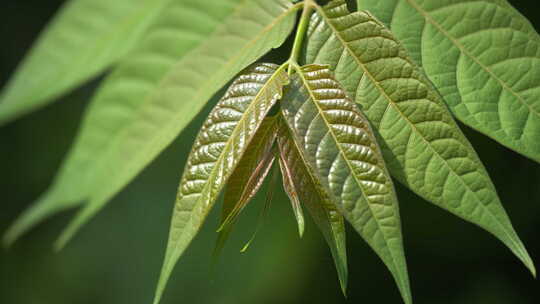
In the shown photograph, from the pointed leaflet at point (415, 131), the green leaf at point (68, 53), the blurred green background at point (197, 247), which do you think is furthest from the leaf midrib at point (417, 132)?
the blurred green background at point (197, 247)

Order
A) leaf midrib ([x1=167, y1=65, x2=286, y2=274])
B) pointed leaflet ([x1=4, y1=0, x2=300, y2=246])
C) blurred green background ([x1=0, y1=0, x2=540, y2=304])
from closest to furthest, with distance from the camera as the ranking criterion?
1. pointed leaflet ([x1=4, y1=0, x2=300, y2=246])
2. leaf midrib ([x1=167, y1=65, x2=286, y2=274])
3. blurred green background ([x1=0, y1=0, x2=540, y2=304])

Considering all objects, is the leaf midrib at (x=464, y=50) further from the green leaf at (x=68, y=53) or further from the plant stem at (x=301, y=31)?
the green leaf at (x=68, y=53)

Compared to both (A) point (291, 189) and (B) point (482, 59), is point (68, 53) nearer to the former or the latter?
(A) point (291, 189)

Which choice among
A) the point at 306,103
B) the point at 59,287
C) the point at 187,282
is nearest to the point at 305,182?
the point at 306,103

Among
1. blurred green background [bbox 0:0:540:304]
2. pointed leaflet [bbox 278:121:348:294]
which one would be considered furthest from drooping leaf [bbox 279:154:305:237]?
blurred green background [bbox 0:0:540:304]

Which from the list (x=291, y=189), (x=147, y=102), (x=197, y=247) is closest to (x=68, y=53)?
(x=147, y=102)

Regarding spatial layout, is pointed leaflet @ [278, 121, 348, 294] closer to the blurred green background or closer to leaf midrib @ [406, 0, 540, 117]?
leaf midrib @ [406, 0, 540, 117]
